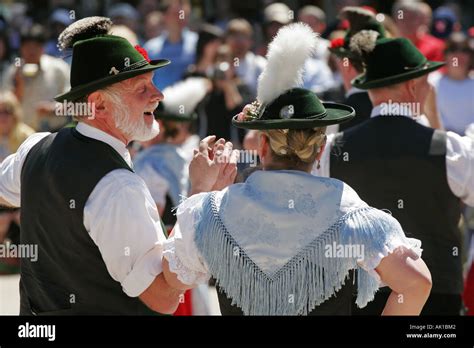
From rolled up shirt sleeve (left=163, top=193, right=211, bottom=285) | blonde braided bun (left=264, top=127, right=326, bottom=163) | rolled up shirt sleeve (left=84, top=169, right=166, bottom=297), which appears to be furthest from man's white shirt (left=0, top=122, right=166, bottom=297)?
blonde braided bun (left=264, top=127, right=326, bottom=163)

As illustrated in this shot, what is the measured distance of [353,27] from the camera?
6.07 metres

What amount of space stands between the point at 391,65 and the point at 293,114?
62.6 inches

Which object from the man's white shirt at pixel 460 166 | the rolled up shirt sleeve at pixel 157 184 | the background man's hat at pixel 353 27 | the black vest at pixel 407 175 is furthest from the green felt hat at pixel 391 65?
the rolled up shirt sleeve at pixel 157 184

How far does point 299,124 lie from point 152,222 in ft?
2.07

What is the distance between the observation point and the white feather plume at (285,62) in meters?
3.35

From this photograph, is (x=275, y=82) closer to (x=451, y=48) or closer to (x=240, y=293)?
(x=240, y=293)

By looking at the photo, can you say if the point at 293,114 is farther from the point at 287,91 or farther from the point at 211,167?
the point at 211,167

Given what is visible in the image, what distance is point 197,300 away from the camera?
6.11 meters

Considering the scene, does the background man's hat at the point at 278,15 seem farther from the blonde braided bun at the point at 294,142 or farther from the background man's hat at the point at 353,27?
the blonde braided bun at the point at 294,142

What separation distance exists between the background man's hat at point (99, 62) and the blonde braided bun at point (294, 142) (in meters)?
0.65

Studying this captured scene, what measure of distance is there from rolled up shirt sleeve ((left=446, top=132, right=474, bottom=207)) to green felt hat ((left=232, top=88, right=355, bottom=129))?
3.75 feet

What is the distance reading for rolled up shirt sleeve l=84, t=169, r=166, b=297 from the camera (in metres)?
3.36

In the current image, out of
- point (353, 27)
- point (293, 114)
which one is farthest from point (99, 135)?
point (353, 27)

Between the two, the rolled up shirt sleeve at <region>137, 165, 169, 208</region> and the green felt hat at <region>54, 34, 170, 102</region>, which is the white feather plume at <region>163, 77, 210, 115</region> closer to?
the rolled up shirt sleeve at <region>137, 165, 169, 208</region>
